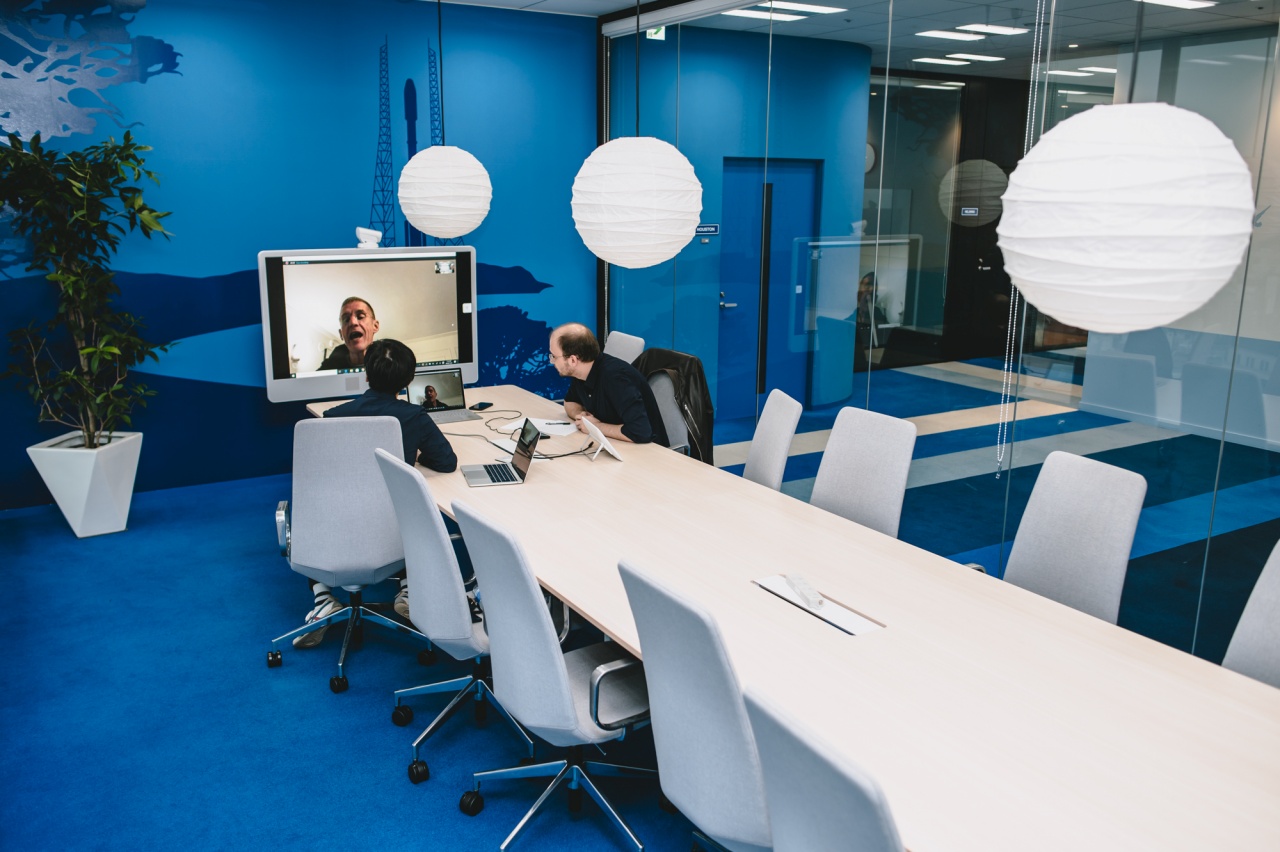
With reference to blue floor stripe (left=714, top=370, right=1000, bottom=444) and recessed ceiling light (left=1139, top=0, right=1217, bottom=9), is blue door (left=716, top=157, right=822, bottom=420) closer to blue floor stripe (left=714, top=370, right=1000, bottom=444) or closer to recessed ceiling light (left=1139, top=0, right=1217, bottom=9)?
blue floor stripe (left=714, top=370, right=1000, bottom=444)

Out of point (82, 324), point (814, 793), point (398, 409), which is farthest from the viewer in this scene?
point (82, 324)

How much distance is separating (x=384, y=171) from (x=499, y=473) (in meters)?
3.61

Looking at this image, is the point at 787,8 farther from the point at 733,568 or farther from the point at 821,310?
the point at 733,568

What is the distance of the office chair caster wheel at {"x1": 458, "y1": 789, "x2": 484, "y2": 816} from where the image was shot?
10.4ft

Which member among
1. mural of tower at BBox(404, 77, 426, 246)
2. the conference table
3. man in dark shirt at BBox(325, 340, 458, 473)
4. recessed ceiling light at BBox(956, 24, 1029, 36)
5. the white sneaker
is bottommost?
the white sneaker

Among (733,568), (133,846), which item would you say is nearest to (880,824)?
(733,568)

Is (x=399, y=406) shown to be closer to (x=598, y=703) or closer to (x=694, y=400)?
(x=694, y=400)

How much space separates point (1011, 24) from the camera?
4551 mm

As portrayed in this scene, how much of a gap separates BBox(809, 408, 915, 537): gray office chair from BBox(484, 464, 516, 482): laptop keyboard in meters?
1.33

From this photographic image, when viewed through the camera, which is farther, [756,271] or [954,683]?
[756,271]

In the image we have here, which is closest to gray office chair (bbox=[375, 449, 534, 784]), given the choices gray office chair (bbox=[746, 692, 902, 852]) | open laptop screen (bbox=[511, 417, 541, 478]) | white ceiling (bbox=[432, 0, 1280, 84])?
open laptop screen (bbox=[511, 417, 541, 478])

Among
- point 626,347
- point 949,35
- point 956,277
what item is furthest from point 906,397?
point 949,35

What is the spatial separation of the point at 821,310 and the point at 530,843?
3875 millimetres

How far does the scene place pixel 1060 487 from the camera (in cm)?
331
